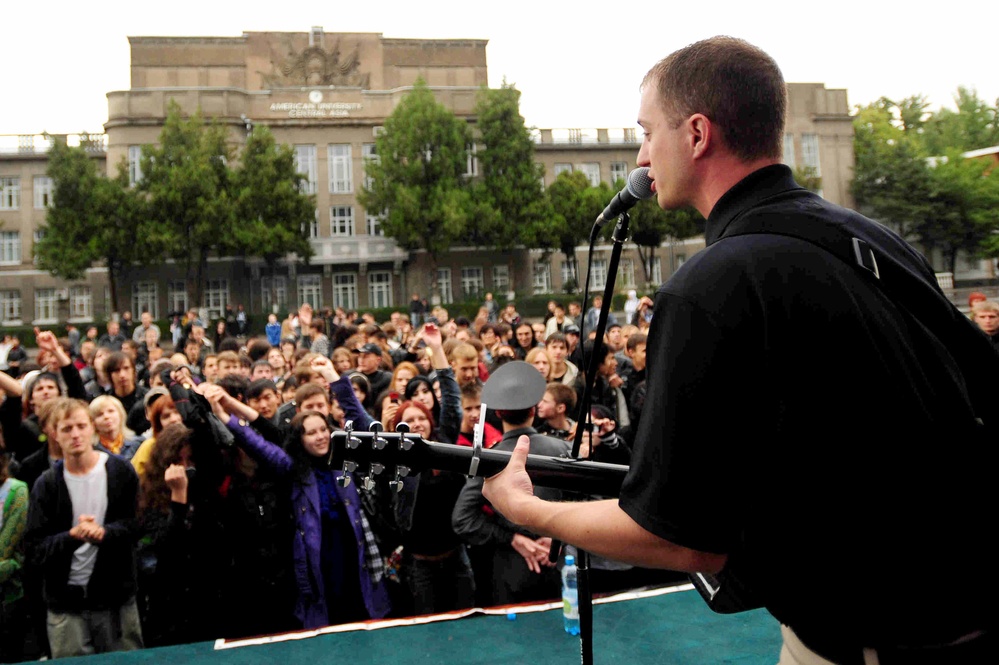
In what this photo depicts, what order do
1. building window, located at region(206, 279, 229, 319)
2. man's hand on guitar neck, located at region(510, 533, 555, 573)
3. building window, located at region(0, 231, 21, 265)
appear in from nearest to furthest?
man's hand on guitar neck, located at region(510, 533, 555, 573) → building window, located at region(206, 279, 229, 319) → building window, located at region(0, 231, 21, 265)

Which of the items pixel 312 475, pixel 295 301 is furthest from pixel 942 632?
pixel 295 301

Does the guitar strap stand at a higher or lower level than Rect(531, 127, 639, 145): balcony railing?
lower

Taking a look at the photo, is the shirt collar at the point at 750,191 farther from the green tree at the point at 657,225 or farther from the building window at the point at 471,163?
the building window at the point at 471,163

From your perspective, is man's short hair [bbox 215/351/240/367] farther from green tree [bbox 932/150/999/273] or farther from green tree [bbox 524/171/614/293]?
green tree [bbox 932/150/999/273]

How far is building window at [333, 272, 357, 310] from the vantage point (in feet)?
149

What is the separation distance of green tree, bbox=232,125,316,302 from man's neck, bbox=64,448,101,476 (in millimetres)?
34510

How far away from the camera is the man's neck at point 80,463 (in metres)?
4.76

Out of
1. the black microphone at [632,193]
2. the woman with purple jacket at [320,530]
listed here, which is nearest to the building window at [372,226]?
the woman with purple jacket at [320,530]

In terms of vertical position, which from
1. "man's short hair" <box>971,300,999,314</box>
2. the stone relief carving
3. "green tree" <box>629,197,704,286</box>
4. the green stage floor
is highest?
the stone relief carving

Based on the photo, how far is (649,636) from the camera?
3664mm

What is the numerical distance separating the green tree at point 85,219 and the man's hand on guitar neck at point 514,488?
3874cm

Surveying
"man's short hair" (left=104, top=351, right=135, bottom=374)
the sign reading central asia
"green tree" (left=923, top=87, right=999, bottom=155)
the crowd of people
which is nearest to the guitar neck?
the crowd of people

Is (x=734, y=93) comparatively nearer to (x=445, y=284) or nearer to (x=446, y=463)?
(x=446, y=463)

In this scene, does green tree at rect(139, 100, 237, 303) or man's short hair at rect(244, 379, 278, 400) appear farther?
green tree at rect(139, 100, 237, 303)
